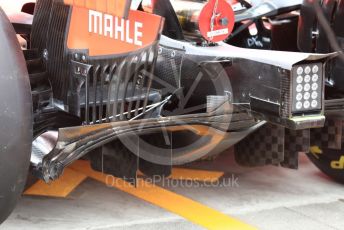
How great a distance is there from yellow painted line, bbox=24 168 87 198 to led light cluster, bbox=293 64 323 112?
77.0 inches

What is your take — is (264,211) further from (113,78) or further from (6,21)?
(6,21)

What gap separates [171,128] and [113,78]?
1.40 ft

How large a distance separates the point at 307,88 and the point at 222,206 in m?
1.40

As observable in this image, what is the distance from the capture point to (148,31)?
289 cm

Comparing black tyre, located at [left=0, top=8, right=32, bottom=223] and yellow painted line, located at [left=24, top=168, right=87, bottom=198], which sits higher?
black tyre, located at [left=0, top=8, right=32, bottom=223]

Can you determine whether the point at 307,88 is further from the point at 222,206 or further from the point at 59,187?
the point at 59,187

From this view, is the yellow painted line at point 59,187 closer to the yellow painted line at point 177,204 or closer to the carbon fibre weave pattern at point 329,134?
the yellow painted line at point 177,204

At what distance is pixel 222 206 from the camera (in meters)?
3.97

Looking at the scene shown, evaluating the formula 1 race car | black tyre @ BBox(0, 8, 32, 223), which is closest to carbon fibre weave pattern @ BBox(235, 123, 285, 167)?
the formula 1 race car

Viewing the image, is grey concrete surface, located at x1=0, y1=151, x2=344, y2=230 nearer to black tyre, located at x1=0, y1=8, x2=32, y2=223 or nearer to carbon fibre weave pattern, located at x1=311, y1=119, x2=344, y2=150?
carbon fibre weave pattern, located at x1=311, y1=119, x2=344, y2=150

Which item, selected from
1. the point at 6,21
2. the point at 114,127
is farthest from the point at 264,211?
the point at 6,21

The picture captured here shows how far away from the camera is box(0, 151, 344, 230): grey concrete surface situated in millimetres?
3623

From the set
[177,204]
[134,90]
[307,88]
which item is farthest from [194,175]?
[307,88]

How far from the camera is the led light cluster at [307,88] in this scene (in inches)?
110
